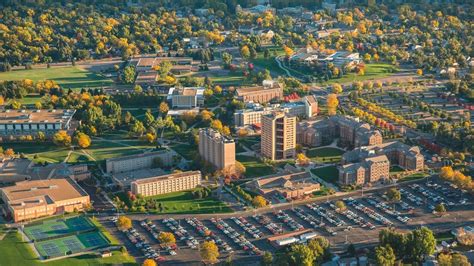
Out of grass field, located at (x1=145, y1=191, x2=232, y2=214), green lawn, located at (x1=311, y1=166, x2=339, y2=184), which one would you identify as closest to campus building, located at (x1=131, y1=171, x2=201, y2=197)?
grass field, located at (x1=145, y1=191, x2=232, y2=214)

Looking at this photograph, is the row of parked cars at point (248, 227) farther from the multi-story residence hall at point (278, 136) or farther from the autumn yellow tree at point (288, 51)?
the autumn yellow tree at point (288, 51)

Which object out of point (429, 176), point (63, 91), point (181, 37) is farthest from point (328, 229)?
point (181, 37)

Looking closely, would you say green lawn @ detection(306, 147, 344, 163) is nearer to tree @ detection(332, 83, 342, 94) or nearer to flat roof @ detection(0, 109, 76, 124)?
tree @ detection(332, 83, 342, 94)

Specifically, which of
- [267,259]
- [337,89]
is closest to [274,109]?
[337,89]

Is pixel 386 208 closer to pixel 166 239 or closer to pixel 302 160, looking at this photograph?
pixel 302 160

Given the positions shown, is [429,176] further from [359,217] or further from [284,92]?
[284,92]

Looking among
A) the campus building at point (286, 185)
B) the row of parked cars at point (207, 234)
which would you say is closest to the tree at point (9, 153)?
the row of parked cars at point (207, 234)
